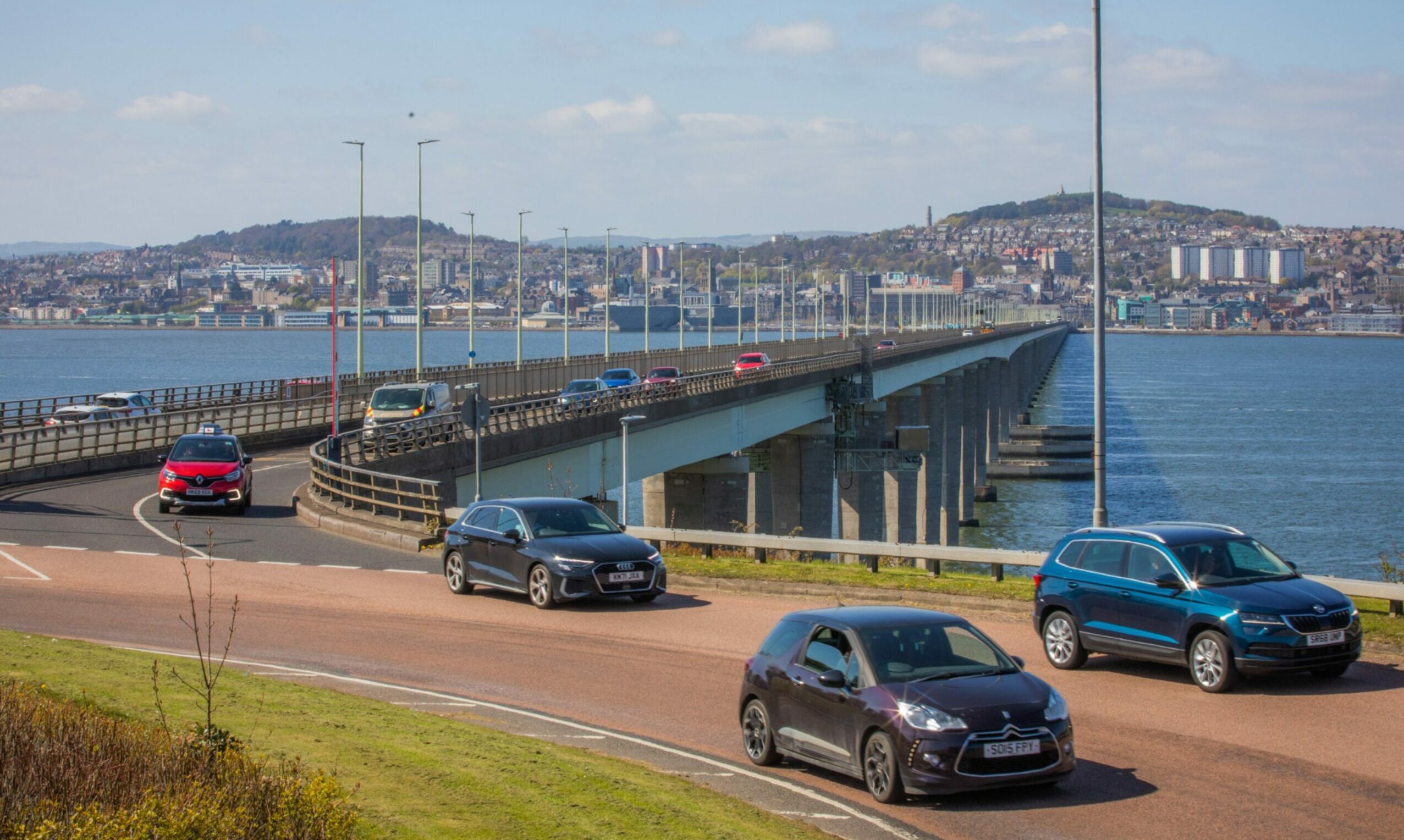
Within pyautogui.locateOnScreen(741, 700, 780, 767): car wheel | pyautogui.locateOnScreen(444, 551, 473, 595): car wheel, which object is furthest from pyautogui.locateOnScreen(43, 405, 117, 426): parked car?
pyautogui.locateOnScreen(741, 700, 780, 767): car wheel

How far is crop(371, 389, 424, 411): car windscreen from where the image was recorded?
43438 millimetres

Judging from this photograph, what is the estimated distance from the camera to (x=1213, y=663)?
45.1 ft

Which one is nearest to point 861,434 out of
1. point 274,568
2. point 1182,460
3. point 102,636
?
point 1182,460

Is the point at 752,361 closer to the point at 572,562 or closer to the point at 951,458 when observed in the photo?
the point at 951,458

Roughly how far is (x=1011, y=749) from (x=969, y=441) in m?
Result: 91.6

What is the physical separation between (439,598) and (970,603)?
24.2 ft

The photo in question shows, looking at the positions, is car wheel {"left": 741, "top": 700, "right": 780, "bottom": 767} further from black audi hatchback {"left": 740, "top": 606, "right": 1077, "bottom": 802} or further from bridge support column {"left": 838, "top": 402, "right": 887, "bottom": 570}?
bridge support column {"left": 838, "top": 402, "right": 887, "bottom": 570}

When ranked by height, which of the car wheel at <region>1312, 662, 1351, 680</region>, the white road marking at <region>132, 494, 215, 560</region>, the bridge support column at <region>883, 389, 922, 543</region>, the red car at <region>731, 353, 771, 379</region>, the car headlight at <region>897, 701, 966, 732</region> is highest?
the red car at <region>731, 353, 771, 379</region>

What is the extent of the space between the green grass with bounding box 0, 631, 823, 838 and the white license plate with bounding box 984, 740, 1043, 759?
1.45m

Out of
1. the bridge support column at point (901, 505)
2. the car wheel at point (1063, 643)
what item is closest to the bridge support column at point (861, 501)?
the bridge support column at point (901, 505)

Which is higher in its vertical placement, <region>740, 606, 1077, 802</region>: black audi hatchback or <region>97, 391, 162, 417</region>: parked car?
<region>97, 391, 162, 417</region>: parked car

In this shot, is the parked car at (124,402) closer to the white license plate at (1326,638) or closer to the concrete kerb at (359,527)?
the concrete kerb at (359,527)

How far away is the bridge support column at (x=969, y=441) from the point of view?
8938 centimetres

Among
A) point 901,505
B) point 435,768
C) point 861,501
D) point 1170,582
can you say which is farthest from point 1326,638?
point 901,505
